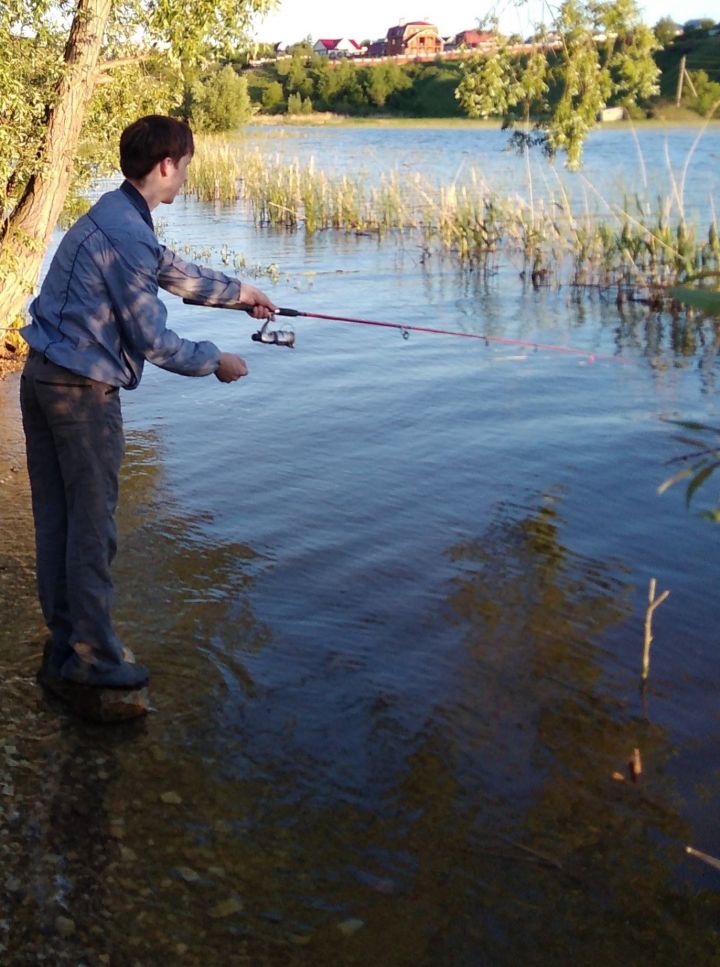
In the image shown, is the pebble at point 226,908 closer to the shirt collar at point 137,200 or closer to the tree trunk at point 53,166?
the shirt collar at point 137,200

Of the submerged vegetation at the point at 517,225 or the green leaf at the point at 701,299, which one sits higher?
the green leaf at the point at 701,299

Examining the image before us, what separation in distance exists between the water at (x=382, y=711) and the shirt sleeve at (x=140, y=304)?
1450 mm

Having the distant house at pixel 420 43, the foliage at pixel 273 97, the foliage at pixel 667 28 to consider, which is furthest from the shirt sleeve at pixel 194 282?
the foliage at pixel 273 97

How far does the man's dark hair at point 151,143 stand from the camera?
3916mm

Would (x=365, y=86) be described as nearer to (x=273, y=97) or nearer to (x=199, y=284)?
(x=273, y=97)

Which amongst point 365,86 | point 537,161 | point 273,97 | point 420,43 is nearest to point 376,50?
point 365,86

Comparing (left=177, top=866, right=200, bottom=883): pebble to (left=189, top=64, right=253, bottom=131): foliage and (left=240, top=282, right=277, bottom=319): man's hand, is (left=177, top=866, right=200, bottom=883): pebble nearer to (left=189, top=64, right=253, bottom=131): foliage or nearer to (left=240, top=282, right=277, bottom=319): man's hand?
(left=240, top=282, right=277, bottom=319): man's hand

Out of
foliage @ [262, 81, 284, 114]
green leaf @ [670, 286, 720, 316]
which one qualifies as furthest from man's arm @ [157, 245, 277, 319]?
foliage @ [262, 81, 284, 114]

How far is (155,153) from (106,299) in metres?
0.55

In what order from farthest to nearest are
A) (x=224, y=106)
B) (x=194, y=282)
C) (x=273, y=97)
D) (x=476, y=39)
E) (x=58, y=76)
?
(x=273, y=97) → (x=224, y=106) → (x=476, y=39) → (x=58, y=76) → (x=194, y=282)

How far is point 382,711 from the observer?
4.51 metres


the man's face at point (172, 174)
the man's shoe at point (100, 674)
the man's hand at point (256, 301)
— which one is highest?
the man's face at point (172, 174)

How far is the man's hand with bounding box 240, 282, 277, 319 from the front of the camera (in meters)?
4.81

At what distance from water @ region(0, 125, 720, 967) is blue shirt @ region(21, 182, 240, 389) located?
55.7 inches
